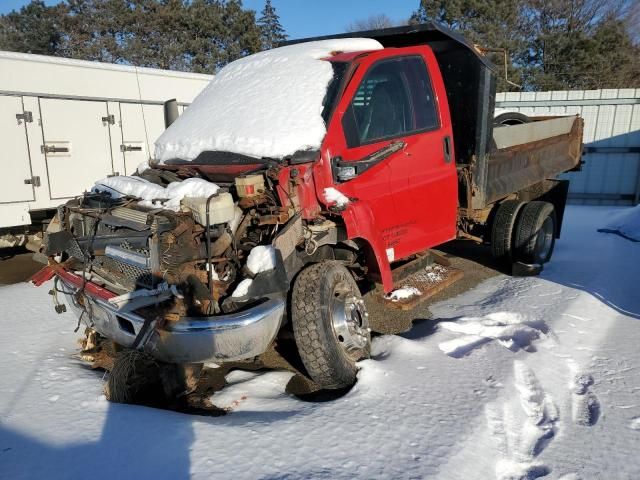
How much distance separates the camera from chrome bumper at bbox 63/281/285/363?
3076 mm

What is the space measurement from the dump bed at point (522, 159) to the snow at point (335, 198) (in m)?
2.13

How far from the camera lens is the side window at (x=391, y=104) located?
4.09 meters

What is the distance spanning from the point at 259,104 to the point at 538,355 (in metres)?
2.93

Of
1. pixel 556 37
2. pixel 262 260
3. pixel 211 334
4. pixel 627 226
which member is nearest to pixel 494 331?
pixel 262 260

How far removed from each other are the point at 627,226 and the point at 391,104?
6507mm

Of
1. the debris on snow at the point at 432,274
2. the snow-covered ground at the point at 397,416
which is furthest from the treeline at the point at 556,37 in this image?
the snow-covered ground at the point at 397,416

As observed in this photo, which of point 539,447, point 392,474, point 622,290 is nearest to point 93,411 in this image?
point 392,474

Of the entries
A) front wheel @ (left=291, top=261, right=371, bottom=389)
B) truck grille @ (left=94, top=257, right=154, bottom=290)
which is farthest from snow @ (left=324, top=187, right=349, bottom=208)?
truck grille @ (left=94, top=257, right=154, bottom=290)

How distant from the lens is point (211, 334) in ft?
10.1

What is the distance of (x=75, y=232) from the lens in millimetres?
3797

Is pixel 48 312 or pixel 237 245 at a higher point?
pixel 237 245

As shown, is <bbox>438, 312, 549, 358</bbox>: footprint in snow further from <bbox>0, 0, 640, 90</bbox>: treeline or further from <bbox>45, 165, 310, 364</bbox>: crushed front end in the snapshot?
<bbox>0, 0, 640, 90</bbox>: treeline

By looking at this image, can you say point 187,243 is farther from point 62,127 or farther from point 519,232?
point 62,127

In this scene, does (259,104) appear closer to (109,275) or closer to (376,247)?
(376,247)
